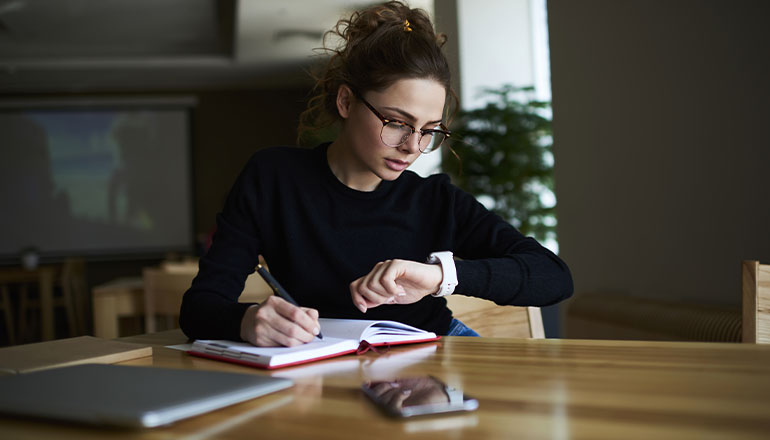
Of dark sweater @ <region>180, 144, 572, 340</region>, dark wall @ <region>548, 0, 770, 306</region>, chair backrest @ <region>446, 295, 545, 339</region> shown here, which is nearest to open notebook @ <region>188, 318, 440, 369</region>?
dark sweater @ <region>180, 144, 572, 340</region>

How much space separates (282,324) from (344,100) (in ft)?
1.99

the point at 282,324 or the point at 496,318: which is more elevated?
the point at 282,324

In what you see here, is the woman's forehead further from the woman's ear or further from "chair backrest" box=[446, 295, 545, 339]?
"chair backrest" box=[446, 295, 545, 339]

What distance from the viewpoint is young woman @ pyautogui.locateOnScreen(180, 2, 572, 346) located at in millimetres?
1245

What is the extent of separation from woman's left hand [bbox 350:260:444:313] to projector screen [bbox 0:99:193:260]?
8229mm

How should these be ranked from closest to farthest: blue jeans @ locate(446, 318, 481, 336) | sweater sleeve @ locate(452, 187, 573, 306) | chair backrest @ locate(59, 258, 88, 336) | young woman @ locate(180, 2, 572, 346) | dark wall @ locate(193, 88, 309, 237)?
sweater sleeve @ locate(452, 187, 573, 306)
young woman @ locate(180, 2, 572, 346)
blue jeans @ locate(446, 318, 481, 336)
chair backrest @ locate(59, 258, 88, 336)
dark wall @ locate(193, 88, 309, 237)

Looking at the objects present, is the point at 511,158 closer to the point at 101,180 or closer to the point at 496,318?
the point at 496,318

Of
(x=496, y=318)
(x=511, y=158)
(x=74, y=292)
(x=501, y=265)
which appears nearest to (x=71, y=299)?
(x=74, y=292)

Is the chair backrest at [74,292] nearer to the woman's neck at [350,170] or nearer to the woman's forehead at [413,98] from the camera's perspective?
the woman's neck at [350,170]

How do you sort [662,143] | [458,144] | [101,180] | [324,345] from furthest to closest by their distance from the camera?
1. [101,180]
2. [458,144]
3. [662,143]
4. [324,345]

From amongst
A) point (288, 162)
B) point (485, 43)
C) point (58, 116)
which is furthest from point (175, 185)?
point (288, 162)

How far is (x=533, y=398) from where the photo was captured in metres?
0.64

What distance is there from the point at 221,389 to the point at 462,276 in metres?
0.55

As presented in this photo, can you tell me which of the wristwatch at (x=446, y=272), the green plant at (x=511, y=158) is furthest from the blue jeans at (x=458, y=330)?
the green plant at (x=511, y=158)
